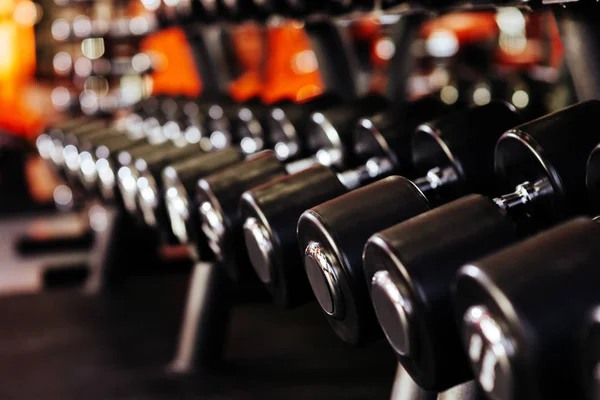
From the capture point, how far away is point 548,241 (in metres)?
0.41

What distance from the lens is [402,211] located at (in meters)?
0.55

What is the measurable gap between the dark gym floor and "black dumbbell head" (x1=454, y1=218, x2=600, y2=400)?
0.87m

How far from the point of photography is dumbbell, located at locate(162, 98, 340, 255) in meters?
0.88

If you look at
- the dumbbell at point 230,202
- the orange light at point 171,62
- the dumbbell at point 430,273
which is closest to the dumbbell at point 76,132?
the dumbbell at point 230,202

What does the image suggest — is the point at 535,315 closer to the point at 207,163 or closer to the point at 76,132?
the point at 207,163

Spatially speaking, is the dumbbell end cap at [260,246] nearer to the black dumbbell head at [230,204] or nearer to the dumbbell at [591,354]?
the black dumbbell head at [230,204]

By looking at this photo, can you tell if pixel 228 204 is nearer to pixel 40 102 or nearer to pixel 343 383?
pixel 343 383

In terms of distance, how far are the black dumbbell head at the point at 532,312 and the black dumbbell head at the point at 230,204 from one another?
A: 37 centimetres

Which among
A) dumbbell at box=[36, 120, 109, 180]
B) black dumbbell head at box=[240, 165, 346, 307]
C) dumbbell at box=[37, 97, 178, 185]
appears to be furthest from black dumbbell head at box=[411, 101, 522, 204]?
dumbbell at box=[36, 120, 109, 180]

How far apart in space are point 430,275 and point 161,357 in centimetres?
112

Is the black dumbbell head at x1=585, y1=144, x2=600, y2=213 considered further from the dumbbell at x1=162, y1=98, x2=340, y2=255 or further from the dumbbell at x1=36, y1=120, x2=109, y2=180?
the dumbbell at x1=36, y1=120, x2=109, y2=180

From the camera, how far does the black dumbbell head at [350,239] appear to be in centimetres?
53

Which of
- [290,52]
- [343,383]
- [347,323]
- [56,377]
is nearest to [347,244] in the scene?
[347,323]

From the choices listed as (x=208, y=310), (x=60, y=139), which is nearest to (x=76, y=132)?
(x=60, y=139)
